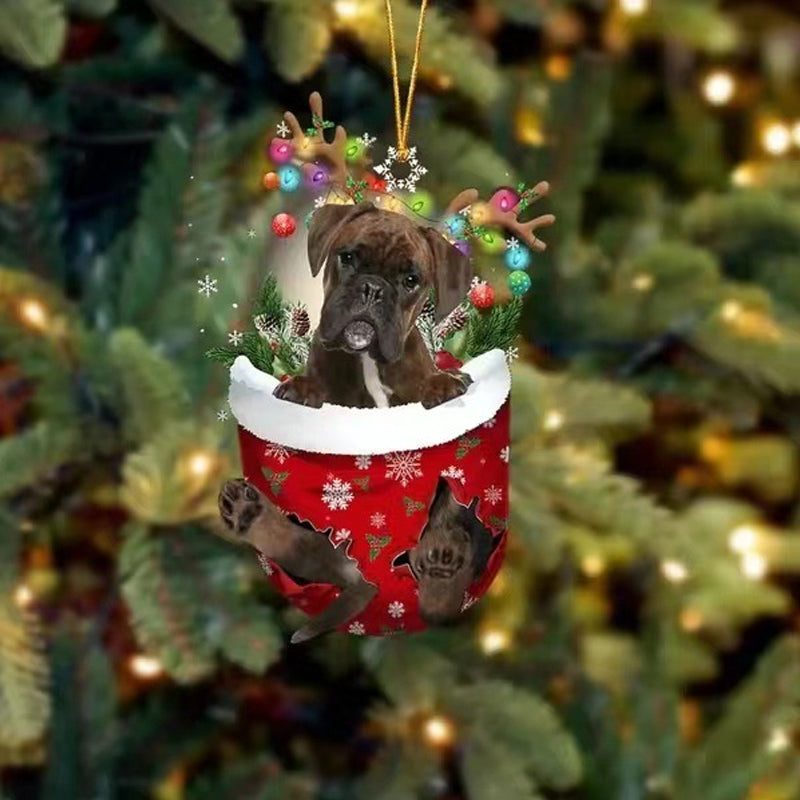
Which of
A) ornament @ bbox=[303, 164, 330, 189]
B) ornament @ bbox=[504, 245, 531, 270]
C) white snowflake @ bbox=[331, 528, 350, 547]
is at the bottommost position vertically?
white snowflake @ bbox=[331, 528, 350, 547]

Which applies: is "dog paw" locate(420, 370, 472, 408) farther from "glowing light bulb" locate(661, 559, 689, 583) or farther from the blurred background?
"glowing light bulb" locate(661, 559, 689, 583)

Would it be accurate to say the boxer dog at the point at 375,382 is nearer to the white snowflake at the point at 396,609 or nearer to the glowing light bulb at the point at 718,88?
the white snowflake at the point at 396,609

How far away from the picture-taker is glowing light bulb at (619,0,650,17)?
3.73 ft

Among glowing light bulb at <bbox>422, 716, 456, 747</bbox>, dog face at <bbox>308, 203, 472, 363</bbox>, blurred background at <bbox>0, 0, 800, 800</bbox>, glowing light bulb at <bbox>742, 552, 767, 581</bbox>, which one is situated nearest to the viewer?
dog face at <bbox>308, 203, 472, 363</bbox>

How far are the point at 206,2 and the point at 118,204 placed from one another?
13.3 inches

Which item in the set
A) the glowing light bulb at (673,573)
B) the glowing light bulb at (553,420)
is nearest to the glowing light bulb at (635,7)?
the glowing light bulb at (553,420)

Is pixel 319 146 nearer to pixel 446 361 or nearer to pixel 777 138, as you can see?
pixel 446 361

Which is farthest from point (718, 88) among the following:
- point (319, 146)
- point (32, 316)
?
point (319, 146)

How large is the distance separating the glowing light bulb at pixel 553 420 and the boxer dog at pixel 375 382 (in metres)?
0.37

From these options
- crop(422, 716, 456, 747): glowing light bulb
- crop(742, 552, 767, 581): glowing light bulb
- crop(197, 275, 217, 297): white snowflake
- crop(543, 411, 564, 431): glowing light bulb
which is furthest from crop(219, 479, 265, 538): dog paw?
crop(742, 552, 767, 581): glowing light bulb

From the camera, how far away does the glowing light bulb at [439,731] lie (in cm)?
104

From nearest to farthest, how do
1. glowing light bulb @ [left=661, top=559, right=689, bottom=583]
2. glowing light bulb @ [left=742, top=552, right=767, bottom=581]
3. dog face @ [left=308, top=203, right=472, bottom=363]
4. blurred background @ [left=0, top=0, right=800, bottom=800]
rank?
dog face @ [left=308, top=203, right=472, bottom=363], blurred background @ [left=0, top=0, right=800, bottom=800], glowing light bulb @ [left=661, top=559, right=689, bottom=583], glowing light bulb @ [left=742, top=552, right=767, bottom=581]

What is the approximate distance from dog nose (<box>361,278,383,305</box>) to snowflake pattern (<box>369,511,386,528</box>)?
96mm

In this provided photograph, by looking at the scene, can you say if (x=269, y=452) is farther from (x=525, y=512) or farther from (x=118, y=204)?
(x=118, y=204)
